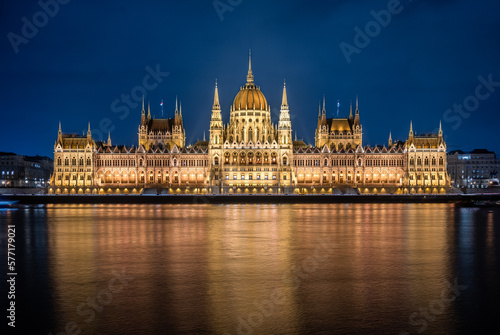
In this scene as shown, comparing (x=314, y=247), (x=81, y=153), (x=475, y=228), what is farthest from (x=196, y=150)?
(x=314, y=247)

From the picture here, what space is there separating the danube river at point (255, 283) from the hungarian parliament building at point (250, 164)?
3321 inches

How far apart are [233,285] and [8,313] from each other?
8574 millimetres

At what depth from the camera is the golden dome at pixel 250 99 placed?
13800 centimetres

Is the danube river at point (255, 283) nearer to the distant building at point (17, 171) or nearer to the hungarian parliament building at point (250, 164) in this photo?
the hungarian parliament building at point (250, 164)

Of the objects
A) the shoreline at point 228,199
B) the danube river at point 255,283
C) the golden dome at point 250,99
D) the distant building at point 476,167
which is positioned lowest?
the danube river at point 255,283

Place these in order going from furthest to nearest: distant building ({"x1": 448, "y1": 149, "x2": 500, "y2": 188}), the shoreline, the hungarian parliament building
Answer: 1. distant building ({"x1": 448, "y1": 149, "x2": 500, "y2": 188})
2. the hungarian parliament building
3. the shoreline

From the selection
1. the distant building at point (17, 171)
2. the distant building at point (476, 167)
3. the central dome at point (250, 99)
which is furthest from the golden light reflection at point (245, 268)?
the distant building at point (476, 167)

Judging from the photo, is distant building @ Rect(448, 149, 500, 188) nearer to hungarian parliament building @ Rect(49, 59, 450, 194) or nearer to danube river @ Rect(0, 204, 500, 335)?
hungarian parliament building @ Rect(49, 59, 450, 194)

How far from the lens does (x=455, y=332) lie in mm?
17703

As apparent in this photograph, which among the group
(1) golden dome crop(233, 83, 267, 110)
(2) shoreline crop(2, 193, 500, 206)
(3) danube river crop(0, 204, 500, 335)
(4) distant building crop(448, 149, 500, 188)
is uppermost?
(1) golden dome crop(233, 83, 267, 110)

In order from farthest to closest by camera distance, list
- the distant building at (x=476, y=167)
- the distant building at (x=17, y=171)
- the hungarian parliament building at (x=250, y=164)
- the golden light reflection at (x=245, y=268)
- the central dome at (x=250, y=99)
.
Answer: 1. the distant building at (x=476, y=167)
2. the distant building at (x=17, y=171)
3. the central dome at (x=250, y=99)
4. the hungarian parliament building at (x=250, y=164)
5. the golden light reflection at (x=245, y=268)

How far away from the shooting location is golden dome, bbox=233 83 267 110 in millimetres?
138000

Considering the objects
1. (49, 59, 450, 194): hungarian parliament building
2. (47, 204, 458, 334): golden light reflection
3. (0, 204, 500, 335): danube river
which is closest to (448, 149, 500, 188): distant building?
(49, 59, 450, 194): hungarian parliament building

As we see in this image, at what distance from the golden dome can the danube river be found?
95384 mm
